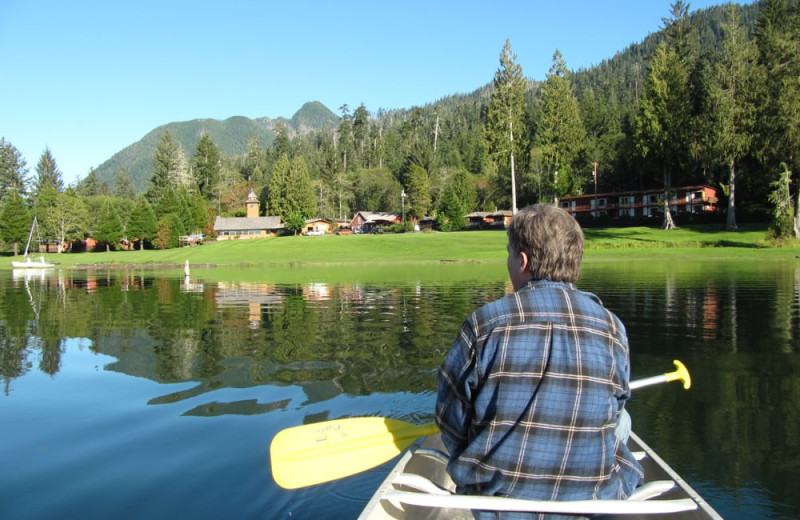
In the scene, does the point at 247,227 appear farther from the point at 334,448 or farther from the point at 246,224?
the point at 334,448

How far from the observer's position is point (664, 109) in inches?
2275

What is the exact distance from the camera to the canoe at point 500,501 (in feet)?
9.62

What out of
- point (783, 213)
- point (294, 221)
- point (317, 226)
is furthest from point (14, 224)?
point (783, 213)

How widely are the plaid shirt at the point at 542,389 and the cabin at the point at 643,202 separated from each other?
70347 millimetres

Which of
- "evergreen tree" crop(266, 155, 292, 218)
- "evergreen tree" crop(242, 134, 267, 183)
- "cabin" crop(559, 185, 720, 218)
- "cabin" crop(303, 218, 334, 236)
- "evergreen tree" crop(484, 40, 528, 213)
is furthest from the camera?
"evergreen tree" crop(242, 134, 267, 183)

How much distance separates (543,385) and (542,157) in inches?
2686

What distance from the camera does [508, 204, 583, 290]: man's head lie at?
3123 millimetres

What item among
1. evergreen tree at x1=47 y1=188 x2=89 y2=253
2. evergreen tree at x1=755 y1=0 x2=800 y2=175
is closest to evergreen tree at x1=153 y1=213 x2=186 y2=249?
evergreen tree at x1=47 y1=188 x2=89 y2=253

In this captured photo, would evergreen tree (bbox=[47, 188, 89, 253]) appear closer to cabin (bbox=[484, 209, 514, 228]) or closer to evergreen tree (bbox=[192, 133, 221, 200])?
evergreen tree (bbox=[192, 133, 221, 200])

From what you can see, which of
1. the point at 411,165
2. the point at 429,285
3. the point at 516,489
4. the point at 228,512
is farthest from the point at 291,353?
the point at 411,165

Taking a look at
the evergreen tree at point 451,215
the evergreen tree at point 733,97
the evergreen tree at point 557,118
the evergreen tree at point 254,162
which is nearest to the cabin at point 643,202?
the evergreen tree at point 557,118

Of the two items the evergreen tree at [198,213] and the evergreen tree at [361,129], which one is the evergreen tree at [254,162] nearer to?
the evergreen tree at [361,129]

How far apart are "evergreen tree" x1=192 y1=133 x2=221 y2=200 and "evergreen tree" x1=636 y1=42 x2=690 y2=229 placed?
88492 millimetres

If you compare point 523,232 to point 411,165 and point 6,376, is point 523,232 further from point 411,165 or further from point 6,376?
point 411,165
